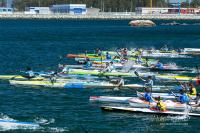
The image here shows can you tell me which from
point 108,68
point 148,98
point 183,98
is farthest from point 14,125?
point 108,68

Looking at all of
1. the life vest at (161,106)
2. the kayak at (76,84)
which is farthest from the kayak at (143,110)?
the kayak at (76,84)

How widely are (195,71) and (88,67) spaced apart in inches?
533

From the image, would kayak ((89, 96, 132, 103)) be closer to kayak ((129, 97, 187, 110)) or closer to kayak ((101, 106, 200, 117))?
kayak ((129, 97, 187, 110))

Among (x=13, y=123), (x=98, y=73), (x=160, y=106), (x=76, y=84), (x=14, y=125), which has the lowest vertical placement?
(x=14, y=125)

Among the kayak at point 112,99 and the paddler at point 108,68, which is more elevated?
the paddler at point 108,68

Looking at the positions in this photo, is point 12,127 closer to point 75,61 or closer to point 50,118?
point 50,118

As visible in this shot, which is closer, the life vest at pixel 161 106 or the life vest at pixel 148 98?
the life vest at pixel 161 106

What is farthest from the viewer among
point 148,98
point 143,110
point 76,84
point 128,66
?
point 128,66

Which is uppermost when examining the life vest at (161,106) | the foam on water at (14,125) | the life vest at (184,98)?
the life vest at (184,98)

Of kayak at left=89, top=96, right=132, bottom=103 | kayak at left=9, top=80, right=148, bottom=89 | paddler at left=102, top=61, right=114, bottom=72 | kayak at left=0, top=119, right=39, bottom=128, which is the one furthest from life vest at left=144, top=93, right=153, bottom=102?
paddler at left=102, top=61, right=114, bottom=72

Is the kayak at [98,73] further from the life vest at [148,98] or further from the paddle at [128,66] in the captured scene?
the life vest at [148,98]

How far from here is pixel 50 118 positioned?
49.5 metres

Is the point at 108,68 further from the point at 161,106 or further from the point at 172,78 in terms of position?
the point at 161,106

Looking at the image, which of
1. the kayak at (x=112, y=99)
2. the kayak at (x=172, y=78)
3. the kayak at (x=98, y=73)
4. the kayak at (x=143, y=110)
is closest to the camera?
the kayak at (x=143, y=110)
